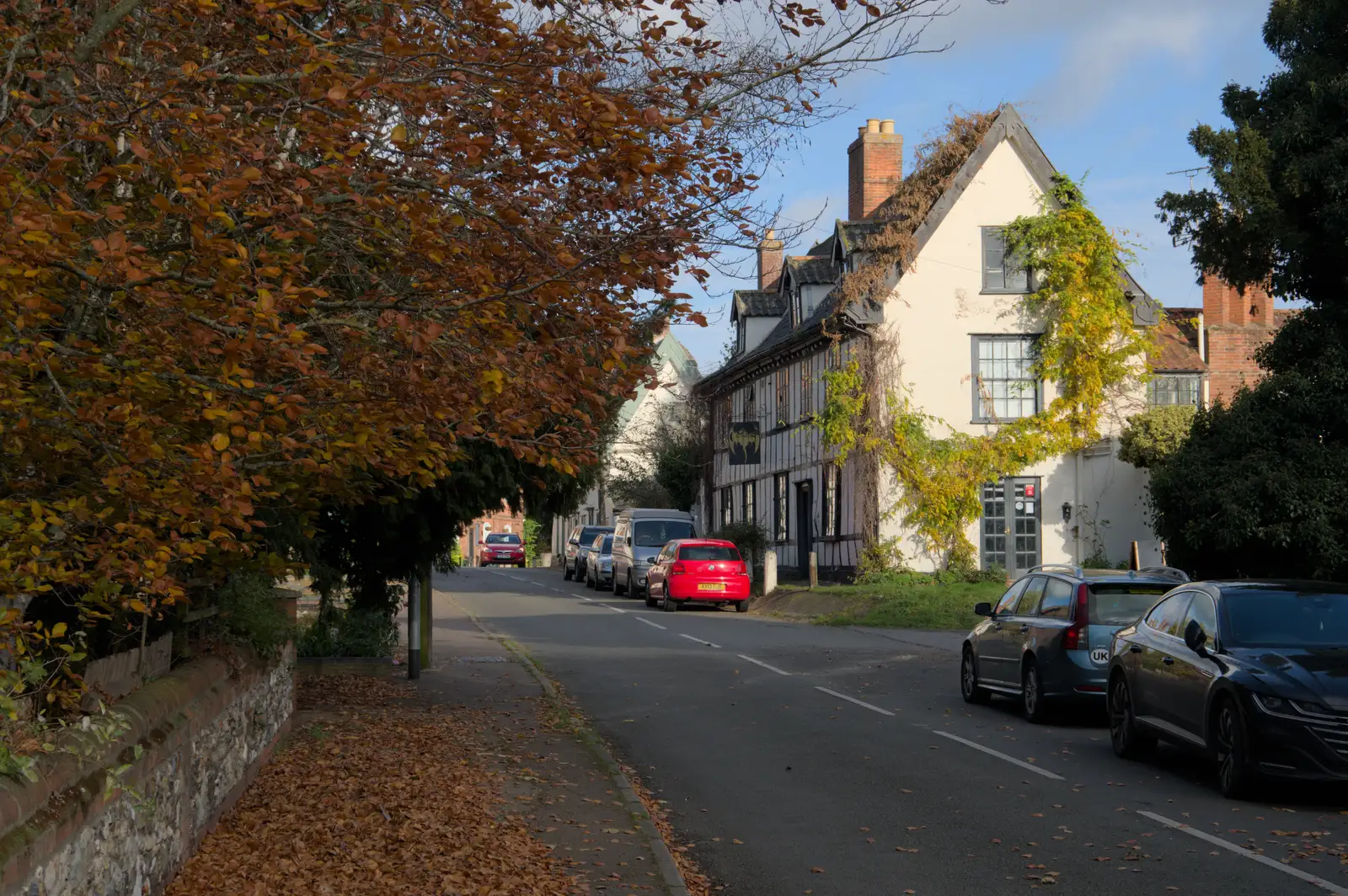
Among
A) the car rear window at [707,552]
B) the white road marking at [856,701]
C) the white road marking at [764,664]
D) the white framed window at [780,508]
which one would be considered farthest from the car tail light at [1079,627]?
the white framed window at [780,508]

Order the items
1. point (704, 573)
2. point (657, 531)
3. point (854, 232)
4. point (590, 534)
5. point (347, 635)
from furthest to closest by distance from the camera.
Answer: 1. point (590, 534)
2. point (657, 531)
3. point (854, 232)
4. point (704, 573)
5. point (347, 635)

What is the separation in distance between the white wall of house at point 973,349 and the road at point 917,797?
16.4 m

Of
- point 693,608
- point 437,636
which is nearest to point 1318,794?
point 437,636

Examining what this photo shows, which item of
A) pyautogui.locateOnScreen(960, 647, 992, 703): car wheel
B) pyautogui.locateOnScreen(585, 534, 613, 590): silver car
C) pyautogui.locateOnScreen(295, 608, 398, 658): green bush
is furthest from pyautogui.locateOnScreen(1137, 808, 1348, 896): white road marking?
pyautogui.locateOnScreen(585, 534, 613, 590): silver car

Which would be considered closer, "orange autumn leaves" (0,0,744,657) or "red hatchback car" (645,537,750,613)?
"orange autumn leaves" (0,0,744,657)

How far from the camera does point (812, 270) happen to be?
4484 centimetres

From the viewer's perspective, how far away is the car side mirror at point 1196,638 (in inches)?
456

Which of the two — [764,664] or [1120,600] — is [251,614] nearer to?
[1120,600]

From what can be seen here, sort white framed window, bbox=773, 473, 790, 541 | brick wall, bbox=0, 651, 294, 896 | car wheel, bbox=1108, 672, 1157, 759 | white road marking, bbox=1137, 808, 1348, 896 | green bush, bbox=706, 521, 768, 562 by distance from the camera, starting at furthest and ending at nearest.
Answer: green bush, bbox=706, 521, 768, 562, white framed window, bbox=773, 473, 790, 541, car wheel, bbox=1108, 672, 1157, 759, white road marking, bbox=1137, 808, 1348, 896, brick wall, bbox=0, 651, 294, 896

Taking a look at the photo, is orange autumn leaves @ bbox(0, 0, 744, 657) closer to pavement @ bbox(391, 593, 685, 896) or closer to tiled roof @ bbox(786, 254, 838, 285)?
pavement @ bbox(391, 593, 685, 896)

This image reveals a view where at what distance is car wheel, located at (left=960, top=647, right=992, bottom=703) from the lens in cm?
1727

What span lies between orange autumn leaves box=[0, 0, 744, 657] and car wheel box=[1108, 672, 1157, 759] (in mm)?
6405

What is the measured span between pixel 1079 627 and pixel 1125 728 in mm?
1999

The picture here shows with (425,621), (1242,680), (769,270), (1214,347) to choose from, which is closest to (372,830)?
(1242,680)
